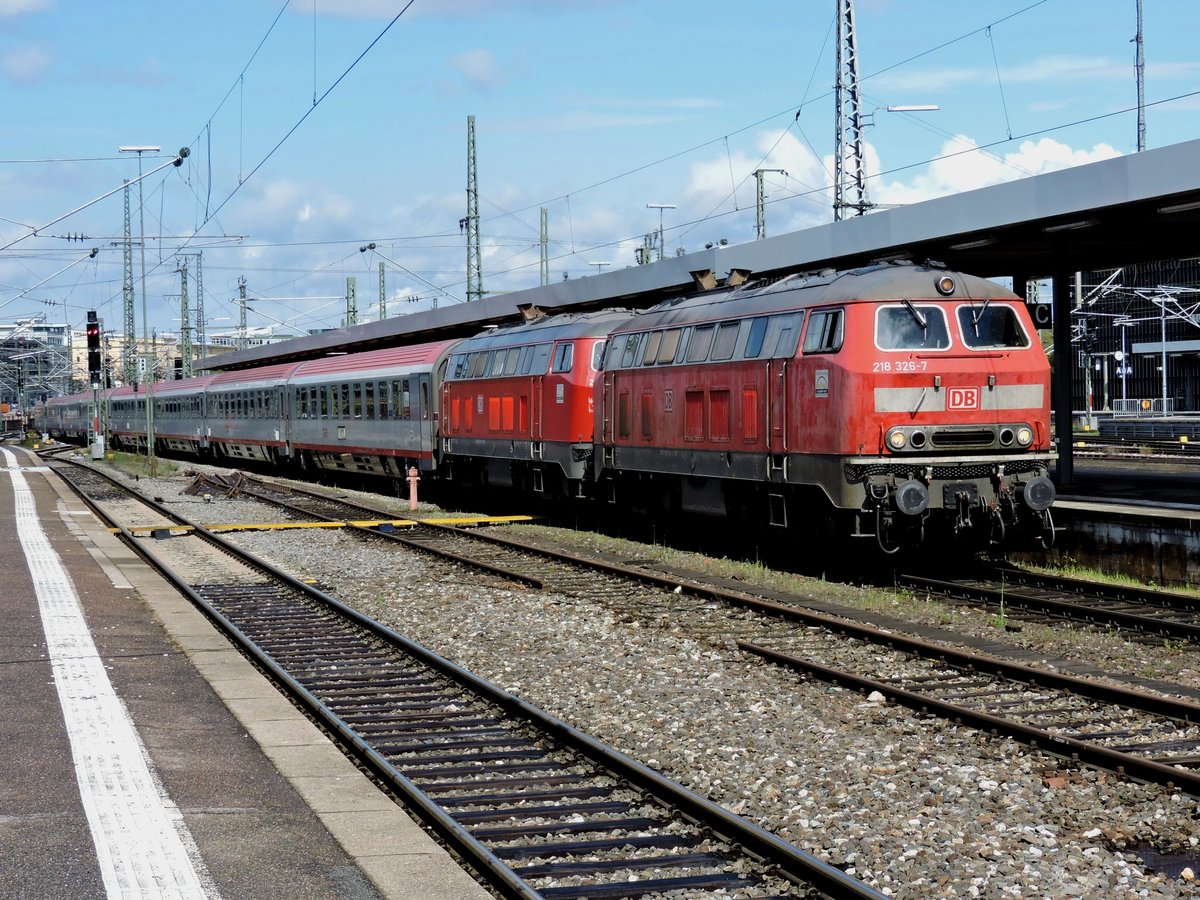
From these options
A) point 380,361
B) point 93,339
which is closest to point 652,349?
point 380,361

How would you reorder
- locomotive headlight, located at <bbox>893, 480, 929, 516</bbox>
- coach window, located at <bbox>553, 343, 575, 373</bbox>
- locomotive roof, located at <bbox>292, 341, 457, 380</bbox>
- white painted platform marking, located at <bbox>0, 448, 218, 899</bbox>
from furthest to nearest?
locomotive roof, located at <bbox>292, 341, 457, 380</bbox> → coach window, located at <bbox>553, 343, 575, 373</bbox> → locomotive headlight, located at <bbox>893, 480, 929, 516</bbox> → white painted platform marking, located at <bbox>0, 448, 218, 899</bbox>

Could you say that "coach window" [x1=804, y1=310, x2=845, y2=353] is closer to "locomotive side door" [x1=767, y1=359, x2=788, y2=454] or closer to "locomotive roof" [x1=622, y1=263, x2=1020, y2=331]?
"locomotive roof" [x1=622, y1=263, x2=1020, y2=331]

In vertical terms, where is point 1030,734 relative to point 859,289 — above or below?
below

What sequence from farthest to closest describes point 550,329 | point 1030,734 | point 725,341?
point 550,329 → point 725,341 → point 1030,734

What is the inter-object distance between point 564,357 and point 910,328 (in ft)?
29.1

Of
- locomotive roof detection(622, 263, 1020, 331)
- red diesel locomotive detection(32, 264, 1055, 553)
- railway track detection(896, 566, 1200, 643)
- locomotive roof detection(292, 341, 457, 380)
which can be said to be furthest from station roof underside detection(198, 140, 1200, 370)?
railway track detection(896, 566, 1200, 643)

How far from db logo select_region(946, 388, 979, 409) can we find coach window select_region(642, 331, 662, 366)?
217 inches

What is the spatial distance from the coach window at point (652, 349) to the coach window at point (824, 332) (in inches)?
167

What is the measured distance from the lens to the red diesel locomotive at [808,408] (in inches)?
607

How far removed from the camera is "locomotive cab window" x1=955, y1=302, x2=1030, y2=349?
15.9 m

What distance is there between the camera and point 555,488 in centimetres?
2445

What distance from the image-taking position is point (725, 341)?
18.2 m

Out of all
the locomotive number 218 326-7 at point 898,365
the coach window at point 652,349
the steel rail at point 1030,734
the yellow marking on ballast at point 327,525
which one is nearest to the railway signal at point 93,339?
the yellow marking on ballast at point 327,525

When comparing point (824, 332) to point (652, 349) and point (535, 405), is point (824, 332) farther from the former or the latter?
point (535, 405)
